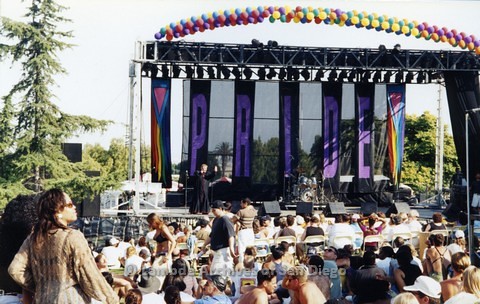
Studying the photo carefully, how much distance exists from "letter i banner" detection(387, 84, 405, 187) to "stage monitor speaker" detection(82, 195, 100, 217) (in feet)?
33.7

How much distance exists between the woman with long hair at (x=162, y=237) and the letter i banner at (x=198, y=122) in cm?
1392

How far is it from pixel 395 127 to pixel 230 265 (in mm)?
15899

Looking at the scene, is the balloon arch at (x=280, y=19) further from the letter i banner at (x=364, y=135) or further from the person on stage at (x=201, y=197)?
the person on stage at (x=201, y=197)

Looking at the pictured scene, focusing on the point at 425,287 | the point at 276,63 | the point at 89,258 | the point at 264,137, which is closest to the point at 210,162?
the point at 264,137

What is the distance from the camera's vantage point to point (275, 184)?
916 inches

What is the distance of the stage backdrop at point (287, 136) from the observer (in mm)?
22875

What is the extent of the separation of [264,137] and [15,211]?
19701 mm

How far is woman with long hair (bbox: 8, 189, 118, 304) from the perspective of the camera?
11.5 feet

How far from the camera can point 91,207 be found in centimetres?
1820

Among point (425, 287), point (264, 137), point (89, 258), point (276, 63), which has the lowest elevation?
point (425, 287)

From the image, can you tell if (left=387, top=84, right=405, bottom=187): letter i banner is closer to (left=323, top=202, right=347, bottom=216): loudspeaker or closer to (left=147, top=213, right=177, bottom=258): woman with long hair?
(left=323, top=202, right=347, bottom=216): loudspeaker

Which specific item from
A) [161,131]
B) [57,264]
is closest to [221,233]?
[57,264]

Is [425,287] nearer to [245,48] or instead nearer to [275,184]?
[245,48]

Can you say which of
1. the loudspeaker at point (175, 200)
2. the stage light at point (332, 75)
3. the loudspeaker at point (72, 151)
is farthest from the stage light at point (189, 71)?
the stage light at point (332, 75)
